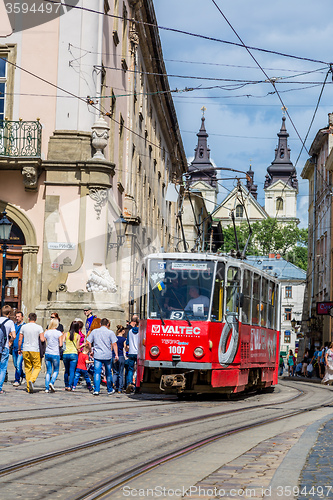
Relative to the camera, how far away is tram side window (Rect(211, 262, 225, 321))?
16.6 metres

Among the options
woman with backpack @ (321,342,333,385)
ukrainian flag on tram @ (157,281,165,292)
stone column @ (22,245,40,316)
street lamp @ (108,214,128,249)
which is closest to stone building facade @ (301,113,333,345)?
woman with backpack @ (321,342,333,385)

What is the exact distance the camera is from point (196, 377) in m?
16.5

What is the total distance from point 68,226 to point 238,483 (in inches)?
→ 689

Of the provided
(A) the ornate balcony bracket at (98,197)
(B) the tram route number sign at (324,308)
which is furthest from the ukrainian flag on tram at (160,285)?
(B) the tram route number sign at (324,308)

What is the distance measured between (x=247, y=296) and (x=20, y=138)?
9036mm

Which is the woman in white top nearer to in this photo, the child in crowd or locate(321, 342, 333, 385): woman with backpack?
the child in crowd

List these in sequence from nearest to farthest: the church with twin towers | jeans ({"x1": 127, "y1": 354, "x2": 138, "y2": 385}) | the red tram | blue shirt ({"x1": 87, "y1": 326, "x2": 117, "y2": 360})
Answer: the red tram < blue shirt ({"x1": 87, "y1": 326, "x2": 117, "y2": 360}) < jeans ({"x1": 127, "y1": 354, "x2": 138, "y2": 385}) < the church with twin towers

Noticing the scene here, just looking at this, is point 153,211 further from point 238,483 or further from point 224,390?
point 238,483

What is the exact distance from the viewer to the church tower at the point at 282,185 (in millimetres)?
164875

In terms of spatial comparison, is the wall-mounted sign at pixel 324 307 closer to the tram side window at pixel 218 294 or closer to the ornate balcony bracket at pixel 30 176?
the ornate balcony bracket at pixel 30 176

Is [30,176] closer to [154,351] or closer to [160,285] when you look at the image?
[160,285]

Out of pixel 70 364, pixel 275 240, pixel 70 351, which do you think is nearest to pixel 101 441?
pixel 70 351

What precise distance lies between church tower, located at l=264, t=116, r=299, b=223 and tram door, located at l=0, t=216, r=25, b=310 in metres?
134

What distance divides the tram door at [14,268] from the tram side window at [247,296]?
26.5 ft
